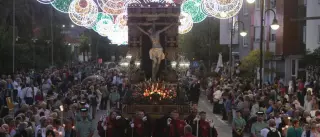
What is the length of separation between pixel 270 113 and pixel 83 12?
49.6 ft

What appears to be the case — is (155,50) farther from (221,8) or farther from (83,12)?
(83,12)

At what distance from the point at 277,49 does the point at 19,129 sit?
31.7 metres

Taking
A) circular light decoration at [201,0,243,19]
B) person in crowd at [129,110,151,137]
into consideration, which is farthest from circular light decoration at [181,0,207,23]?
person in crowd at [129,110,151,137]

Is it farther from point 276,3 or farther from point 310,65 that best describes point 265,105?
point 276,3

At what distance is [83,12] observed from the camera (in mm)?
31516

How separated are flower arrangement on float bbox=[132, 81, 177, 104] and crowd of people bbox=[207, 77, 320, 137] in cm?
259

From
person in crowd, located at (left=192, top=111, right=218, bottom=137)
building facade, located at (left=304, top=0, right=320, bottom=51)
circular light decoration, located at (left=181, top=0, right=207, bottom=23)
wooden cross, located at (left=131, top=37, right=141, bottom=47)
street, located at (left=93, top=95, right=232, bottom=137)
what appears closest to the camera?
person in crowd, located at (left=192, top=111, right=218, bottom=137)

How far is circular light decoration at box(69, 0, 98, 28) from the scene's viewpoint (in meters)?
31.2

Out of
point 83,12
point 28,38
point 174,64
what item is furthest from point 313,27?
point 28,38

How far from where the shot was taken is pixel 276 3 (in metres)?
43.8

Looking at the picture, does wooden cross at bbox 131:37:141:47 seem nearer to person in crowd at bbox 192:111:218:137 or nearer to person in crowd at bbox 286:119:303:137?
person in crowd at bbox 192:111:218:137

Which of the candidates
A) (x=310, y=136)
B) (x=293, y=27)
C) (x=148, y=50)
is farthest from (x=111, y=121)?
(x=293, y=27)

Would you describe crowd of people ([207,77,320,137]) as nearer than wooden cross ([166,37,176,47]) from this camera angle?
Yes

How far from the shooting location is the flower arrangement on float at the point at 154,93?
2362cm
